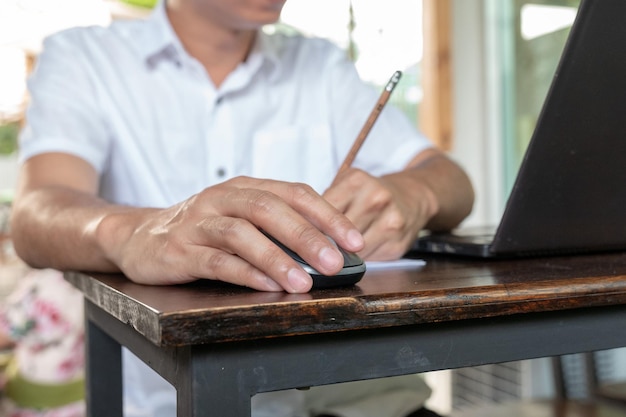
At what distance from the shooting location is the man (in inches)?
29.4

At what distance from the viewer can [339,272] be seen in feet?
1.61

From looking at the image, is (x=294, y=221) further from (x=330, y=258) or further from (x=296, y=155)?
(x=296, y=155)

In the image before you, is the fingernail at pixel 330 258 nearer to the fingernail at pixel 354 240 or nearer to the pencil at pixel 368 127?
the fingernail at pixel 354 240

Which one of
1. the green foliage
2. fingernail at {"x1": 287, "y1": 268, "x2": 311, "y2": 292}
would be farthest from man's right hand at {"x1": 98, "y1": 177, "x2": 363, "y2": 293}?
the green foliage

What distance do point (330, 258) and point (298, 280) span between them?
0.03 m

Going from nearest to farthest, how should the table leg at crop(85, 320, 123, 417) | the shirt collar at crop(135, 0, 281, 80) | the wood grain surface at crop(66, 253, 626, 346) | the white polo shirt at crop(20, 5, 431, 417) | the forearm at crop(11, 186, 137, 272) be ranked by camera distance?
the wood grain surface at crop(66, 253, 626, 346), the forearm at crop(11, 186, 137, 272), the table leg at crop(85, 320, 123, 417), the white polo shirt at crop(20, 5, 431, 417), the shirt collar at crop(135, 0, 281, 80)

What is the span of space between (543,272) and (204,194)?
10.7 inches

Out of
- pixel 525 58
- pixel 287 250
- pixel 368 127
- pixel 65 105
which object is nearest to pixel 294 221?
pixel 287 250

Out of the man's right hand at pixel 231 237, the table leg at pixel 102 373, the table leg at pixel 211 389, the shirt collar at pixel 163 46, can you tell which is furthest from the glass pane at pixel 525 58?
the table leg at pixel 211 389

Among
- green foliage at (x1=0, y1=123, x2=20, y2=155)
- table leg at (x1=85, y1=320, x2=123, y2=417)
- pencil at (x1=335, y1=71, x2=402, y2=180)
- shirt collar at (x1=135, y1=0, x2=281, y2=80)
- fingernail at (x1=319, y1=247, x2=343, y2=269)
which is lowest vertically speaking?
green foliage at (x1=0, y1=123, x2=20, y2=155)

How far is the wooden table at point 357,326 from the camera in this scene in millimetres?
419

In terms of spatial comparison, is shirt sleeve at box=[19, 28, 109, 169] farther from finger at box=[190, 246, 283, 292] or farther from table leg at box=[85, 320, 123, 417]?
finger at box=[190, 246, 283, 292]

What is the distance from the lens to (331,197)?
736 mm

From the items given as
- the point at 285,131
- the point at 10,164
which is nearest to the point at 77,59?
the point at 285,131
